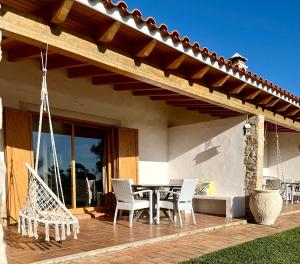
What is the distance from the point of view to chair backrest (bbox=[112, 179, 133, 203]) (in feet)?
21.4

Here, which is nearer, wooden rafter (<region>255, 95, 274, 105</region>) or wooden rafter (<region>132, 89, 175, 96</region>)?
wooden rafter (<region>132, 89, 175, 96</region>)

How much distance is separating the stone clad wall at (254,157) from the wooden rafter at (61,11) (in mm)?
5419

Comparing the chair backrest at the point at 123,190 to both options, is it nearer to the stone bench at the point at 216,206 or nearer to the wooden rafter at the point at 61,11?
the stone bench at the point at 216,206

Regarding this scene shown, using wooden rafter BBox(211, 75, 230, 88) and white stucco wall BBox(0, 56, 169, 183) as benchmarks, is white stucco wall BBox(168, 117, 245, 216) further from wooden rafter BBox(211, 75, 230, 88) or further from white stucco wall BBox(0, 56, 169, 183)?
wooden rafter BBox(211, 75, 230, 88)

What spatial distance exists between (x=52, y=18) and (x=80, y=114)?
13.0 ft

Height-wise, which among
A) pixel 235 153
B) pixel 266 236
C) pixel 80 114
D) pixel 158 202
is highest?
pixel 80 114

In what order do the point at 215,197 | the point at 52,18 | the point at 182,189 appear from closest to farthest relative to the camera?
the point at 52,18 < the point at 182,189 < the point at 215,197

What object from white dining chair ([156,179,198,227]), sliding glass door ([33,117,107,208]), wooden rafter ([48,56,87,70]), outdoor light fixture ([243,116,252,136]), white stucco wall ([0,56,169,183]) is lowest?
white dining chair ([156,179,198,227])

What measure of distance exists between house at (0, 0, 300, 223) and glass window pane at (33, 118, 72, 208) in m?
0.02

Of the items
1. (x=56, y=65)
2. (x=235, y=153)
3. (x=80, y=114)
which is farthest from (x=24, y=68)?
(x=235, y=153)

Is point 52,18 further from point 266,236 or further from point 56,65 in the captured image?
point 266,236

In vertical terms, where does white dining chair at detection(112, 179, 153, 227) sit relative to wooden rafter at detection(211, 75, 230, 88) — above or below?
below

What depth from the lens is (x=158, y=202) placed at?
6.88m

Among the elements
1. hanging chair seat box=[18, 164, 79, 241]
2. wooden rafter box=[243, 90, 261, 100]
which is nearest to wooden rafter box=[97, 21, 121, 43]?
hanging chair seat box=[18, 164, 79, 241]
